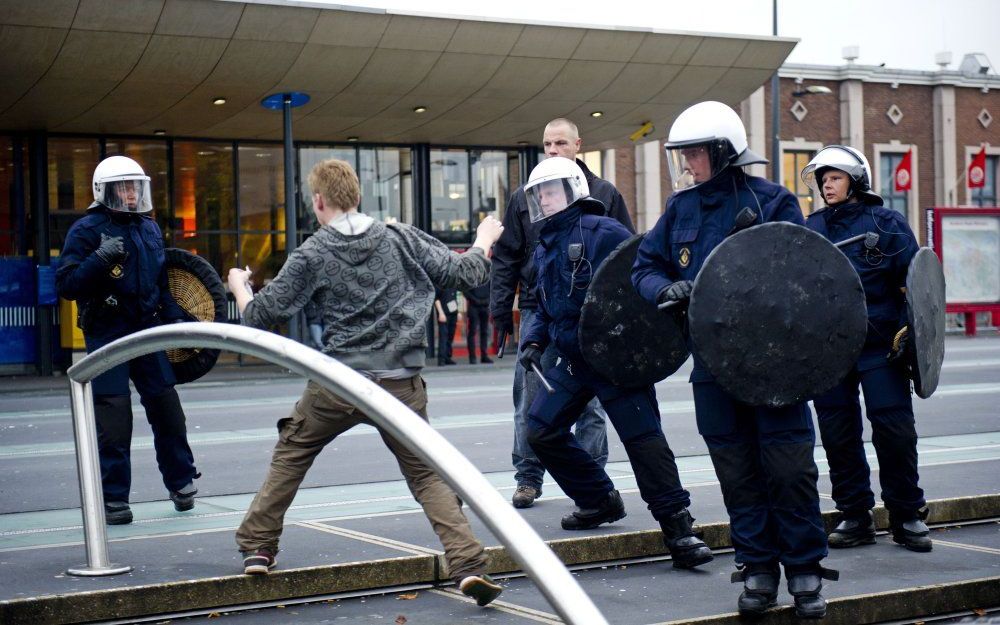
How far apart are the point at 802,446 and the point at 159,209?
20.2 metres

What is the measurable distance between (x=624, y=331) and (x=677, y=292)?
95cm

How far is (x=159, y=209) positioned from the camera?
77.5 feet

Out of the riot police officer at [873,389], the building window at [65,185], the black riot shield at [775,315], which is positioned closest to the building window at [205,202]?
the building window at [65,185]

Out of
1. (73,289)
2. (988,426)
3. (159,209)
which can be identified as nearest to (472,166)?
(159,209)

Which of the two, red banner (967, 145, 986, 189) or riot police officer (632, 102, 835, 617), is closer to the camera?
riot police officer (632, 102, 835, 617)

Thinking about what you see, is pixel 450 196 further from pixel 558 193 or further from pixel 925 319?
pixel 925 319

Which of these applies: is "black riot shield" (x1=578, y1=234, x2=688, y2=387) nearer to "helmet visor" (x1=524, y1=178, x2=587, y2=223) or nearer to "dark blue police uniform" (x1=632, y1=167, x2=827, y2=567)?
"helmet visor" (x1=524, y1=178, x2=587, y2=223)

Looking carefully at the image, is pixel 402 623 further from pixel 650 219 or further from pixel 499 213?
pixel 650 219

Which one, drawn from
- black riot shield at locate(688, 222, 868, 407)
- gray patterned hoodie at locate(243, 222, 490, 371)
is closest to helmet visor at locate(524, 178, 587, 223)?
gray patterned hoodie at locate(243, 222, 490, 371)

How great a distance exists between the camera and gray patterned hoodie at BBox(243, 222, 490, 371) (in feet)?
18.1

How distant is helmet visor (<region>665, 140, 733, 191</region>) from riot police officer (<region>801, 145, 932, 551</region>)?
1.09 meters

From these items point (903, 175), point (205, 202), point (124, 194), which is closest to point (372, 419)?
point (124, 194)

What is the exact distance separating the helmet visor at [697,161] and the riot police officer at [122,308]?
3067 mm

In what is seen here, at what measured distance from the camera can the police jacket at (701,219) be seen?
17.0 ft
